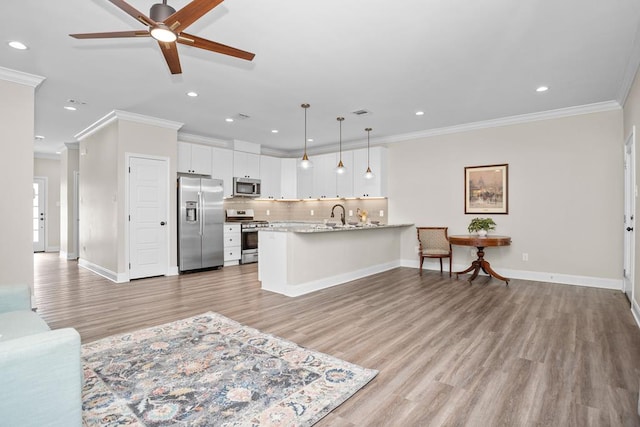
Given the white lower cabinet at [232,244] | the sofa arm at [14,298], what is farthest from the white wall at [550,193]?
the sofa arm at [14,298]

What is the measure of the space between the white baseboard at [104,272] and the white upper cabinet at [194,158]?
85.8 inches

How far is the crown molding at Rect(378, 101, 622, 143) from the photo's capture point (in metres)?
4.90

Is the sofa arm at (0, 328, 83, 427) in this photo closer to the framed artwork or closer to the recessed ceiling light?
the recessed ceiling light

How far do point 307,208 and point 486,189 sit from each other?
4302mm

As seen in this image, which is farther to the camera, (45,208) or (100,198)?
(45,208)

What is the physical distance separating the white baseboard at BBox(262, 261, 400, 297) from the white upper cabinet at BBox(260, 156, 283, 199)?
3363 millimetres

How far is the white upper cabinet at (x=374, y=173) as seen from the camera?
6.99 metres

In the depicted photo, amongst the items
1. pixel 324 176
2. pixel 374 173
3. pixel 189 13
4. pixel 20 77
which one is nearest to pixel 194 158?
pixel 324 176

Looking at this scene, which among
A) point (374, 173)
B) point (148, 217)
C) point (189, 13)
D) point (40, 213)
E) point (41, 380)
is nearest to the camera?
point (41, 380)

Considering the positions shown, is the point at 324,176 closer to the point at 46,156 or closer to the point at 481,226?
the point at 481,226

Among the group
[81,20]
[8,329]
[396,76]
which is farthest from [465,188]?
[8,329]

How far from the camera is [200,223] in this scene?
21.0ft

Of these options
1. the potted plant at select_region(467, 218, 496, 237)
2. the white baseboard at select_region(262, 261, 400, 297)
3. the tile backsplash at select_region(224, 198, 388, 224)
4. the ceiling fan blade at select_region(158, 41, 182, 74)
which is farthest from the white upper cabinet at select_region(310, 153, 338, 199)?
the ceiling fan blade at select_region(158, 41, 182, 74)

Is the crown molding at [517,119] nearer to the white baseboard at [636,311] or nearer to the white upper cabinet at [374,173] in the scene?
the white upper cabinet at [374,173]
